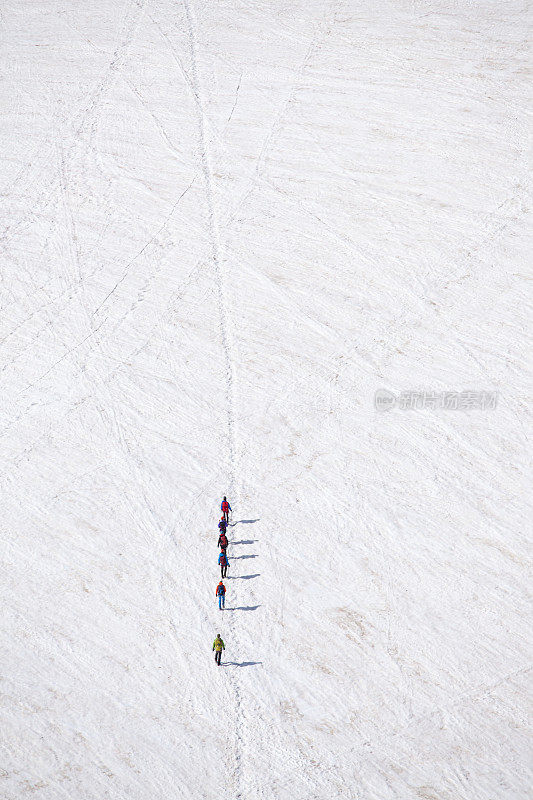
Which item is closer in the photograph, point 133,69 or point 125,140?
point 125,140

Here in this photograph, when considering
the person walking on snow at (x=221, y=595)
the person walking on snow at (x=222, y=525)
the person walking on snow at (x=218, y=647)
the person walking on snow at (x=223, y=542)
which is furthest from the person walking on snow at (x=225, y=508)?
the person walking on snow at (x=218, y=647)

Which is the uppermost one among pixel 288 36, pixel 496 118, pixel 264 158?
pixel 288 36

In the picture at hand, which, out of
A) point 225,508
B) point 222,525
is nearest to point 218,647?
point 222,525

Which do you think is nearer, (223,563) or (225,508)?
Result: (223,563)

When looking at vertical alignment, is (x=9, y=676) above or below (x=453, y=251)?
below

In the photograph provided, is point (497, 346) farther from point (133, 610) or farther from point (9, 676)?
point (9, 676)

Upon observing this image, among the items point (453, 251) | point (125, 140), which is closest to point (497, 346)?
point (453, 251)

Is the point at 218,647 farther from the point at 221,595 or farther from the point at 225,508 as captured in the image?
the point at 225,508

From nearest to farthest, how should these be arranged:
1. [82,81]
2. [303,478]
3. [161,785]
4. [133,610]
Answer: [161,785], [133,610], [303,478], [82,81]
